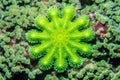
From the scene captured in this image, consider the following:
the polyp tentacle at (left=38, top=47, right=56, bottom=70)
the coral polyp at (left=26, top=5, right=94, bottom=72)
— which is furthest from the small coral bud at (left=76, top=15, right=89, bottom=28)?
the polyp tentacle at (left=38, top=47, right=56, bottom=70)

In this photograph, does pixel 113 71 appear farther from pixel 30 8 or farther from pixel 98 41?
pixel 30 8

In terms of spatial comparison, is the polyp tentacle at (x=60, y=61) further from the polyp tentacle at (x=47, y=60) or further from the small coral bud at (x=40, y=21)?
the small coral bud at (x=40, y=21)

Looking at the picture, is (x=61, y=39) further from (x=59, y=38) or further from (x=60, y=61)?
(x=60, y=61)

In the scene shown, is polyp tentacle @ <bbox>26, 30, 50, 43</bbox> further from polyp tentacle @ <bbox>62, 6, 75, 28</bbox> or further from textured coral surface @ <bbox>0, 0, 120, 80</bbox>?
polyp tentacle @ <bbox>62, 6, 75, 28</bbox>

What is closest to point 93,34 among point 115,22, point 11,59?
point 115,22

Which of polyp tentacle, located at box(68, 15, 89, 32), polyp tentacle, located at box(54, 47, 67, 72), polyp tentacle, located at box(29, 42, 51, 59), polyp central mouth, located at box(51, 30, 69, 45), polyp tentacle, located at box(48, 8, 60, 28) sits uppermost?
polyp tentacle, located at box(48, 8, 60, 28)

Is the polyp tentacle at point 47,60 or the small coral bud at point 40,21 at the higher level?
the small coral bud at point 40,21

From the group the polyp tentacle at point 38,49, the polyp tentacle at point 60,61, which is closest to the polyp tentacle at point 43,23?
the polyp tentacle at point 38,49
